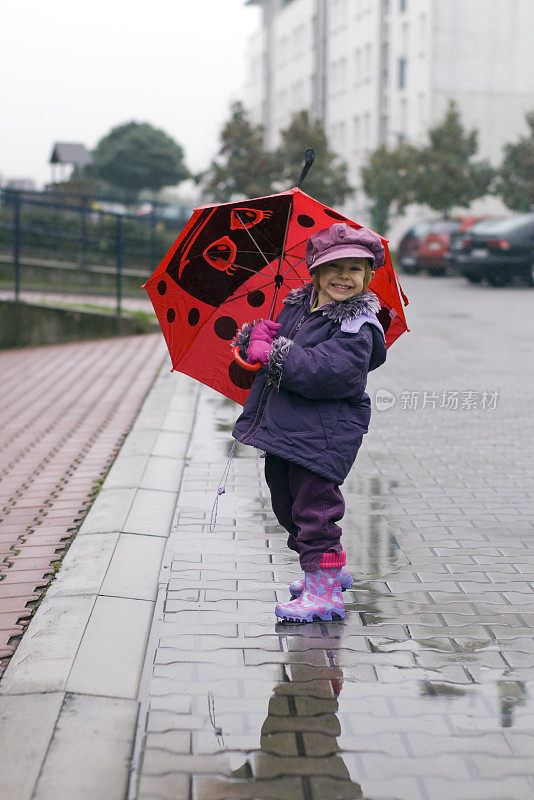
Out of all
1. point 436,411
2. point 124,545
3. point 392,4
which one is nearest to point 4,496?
point 124,545

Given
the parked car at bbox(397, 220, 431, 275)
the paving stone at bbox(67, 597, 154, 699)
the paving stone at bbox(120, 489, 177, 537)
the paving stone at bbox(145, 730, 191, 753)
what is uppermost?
the parked car at bbox(397, 220, 431, 275)

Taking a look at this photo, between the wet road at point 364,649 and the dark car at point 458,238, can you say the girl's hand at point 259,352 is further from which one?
the dark car at point 458,238

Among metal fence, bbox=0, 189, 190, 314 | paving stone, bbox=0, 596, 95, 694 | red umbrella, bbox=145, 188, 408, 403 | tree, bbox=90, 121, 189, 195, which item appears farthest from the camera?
tree, bbox=90, 121, 189, 195

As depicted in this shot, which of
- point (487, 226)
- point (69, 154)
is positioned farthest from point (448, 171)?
point (69, 154)

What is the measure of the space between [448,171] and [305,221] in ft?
131

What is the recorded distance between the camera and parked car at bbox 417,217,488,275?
1183 inches

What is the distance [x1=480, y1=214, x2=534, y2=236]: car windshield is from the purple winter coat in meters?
21.5

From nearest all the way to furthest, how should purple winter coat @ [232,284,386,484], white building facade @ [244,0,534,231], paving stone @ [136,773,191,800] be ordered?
paving stone @ [136,773,191,800], purple winter coat @ [232,284,386,484], white building facade @ [244,0,534,231]

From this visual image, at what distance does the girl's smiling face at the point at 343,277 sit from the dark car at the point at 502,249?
70.5 ft

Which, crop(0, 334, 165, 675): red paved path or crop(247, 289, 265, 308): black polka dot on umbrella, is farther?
crop(0, 334, 165, 675): red paved path

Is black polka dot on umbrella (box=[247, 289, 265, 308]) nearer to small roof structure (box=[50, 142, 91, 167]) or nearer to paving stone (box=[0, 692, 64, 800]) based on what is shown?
paving stone (box=[0, 692, 64, 800])

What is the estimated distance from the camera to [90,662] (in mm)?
3512

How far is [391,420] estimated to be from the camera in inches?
349

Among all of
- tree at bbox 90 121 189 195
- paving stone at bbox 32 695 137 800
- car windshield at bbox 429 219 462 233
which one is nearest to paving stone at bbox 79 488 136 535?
paving stone at bbox 32 695 137 800
